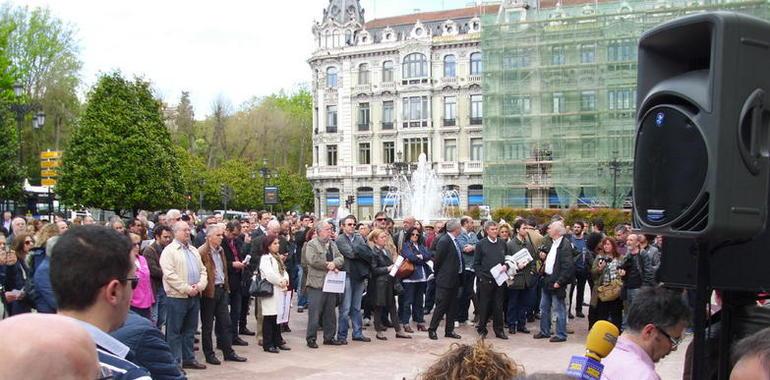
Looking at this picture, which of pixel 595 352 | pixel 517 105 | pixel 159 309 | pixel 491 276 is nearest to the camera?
pixel 595 352

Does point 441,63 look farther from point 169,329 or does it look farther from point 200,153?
point 169,329

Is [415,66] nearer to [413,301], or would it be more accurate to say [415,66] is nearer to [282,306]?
[413,301]

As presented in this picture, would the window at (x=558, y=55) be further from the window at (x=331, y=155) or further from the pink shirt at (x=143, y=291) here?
the pink shirt at (x=143, y=291)

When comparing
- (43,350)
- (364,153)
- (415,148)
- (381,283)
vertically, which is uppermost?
(415,148)

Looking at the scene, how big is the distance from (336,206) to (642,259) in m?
59.8

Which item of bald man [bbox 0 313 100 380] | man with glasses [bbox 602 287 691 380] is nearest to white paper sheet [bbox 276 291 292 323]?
man with glasses [bbox 602 287 691 380]

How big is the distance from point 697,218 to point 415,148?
65628 millimetres

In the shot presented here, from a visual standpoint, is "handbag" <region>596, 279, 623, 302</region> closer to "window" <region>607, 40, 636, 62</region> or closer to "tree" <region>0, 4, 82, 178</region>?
"window" <region>607, 40, 636, 62</region>

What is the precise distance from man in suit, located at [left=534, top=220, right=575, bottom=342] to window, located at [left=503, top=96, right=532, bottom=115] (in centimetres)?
3531

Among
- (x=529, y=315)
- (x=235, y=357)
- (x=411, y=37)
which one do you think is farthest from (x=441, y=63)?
(x=235, y=357)

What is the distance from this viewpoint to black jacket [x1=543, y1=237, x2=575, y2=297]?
12.5 metres

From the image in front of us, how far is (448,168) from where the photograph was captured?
66938 mm

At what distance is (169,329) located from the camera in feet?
32.1

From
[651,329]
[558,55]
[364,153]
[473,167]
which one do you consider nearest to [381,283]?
[651,329]
